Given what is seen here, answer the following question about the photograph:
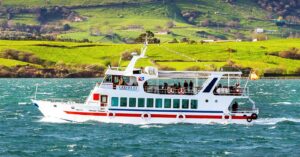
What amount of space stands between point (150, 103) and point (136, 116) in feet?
6.10

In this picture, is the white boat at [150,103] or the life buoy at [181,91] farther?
the life buoy at [181,91]

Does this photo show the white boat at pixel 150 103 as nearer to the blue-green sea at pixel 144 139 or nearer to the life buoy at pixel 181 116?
the life buoy at pixel 181 116

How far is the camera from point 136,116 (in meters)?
77.8

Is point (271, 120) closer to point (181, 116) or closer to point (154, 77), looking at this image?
point (181, 116)

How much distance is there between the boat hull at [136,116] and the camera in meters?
77.8

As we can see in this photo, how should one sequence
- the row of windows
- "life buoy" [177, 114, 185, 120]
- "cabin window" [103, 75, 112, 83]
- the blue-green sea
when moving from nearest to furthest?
the blue-green sea → the row of windows → "cabin window" [103, 75, 112, 83] → "life buoy" [177, 114, 185, 120]

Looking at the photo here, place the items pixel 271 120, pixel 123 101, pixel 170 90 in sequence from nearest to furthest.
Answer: pixel 123 101 < pixel 170 90 < pixel 271 120

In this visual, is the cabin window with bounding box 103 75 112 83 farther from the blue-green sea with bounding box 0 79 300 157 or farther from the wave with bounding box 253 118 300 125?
the wave with bounding box 253 118 300 125

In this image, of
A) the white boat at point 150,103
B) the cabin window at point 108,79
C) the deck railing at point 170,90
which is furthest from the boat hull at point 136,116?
the cabin window at point 108,79

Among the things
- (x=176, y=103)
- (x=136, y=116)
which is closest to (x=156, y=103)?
(x=176, y=103)

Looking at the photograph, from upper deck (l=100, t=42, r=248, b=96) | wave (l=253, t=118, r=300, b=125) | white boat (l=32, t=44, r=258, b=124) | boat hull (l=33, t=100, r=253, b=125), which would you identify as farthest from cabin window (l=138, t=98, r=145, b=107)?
wave (l=253, t=118, r=300, b=125)

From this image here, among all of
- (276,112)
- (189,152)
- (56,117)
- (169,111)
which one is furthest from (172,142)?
(276,112)

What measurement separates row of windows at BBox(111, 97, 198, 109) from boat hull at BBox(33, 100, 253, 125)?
0.58 meters

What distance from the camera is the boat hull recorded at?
77812mm
